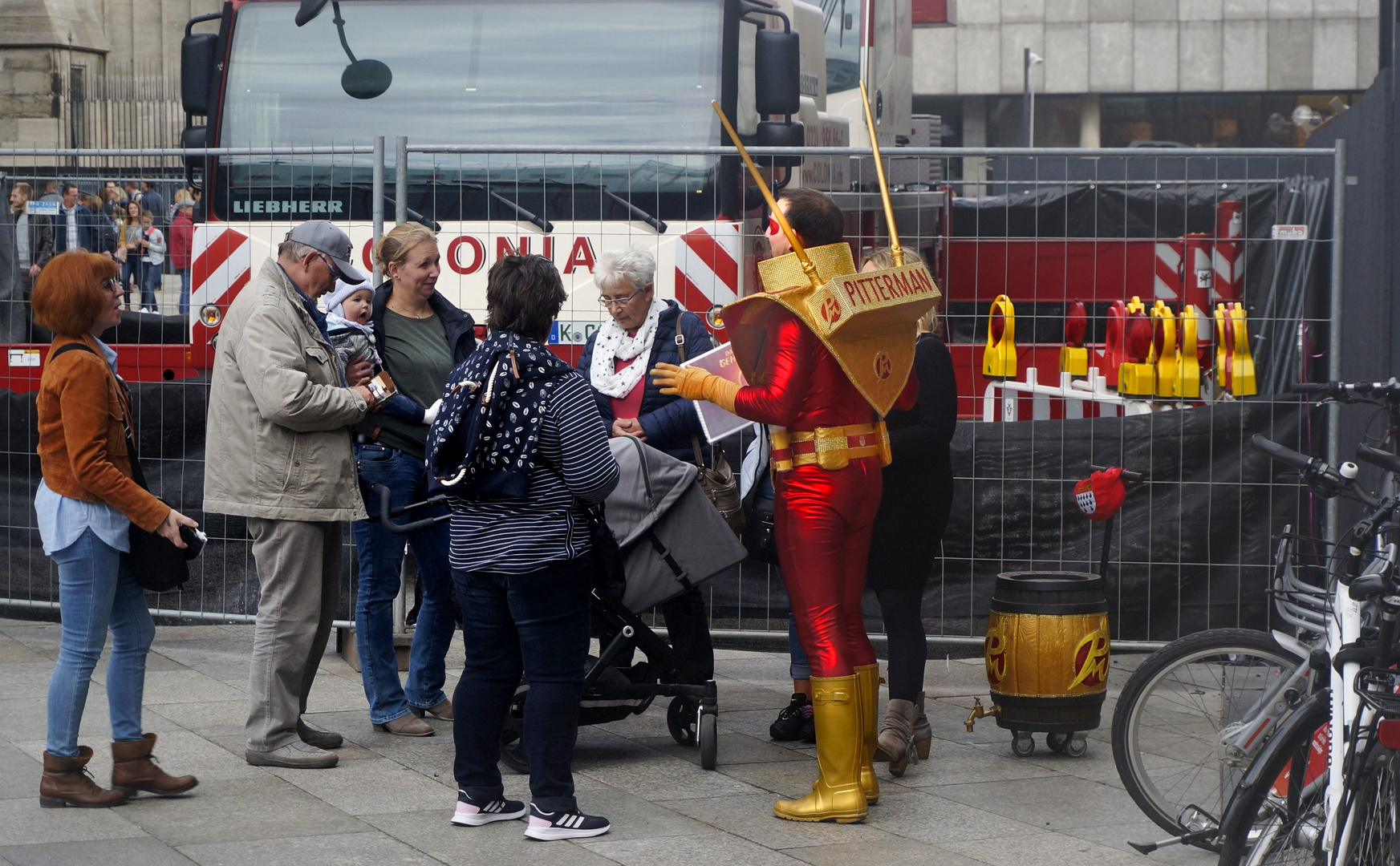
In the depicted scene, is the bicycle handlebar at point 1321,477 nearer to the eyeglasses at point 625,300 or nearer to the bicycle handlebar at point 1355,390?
the bicycle handlebar at point 1355,390

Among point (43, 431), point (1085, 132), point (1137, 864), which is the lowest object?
point (1137, 864)

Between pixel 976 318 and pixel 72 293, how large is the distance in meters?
5.24

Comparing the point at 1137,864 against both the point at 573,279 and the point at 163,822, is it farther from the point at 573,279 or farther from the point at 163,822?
the point at 573,279

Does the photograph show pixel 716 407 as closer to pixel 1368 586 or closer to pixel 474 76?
pixel 1368 586

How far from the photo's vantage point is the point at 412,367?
604cm

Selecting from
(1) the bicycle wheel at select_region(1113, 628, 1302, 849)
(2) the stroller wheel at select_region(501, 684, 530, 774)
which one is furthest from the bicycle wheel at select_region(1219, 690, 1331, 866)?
(2) the stroller wheel at select_region(501, 684, 530, 774)

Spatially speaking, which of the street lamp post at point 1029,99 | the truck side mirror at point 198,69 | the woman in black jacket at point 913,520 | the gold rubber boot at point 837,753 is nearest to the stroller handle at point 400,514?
the gold rubber boot at point 837,753

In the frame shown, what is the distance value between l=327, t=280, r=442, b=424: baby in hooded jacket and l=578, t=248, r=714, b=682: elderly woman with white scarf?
2.09 feet

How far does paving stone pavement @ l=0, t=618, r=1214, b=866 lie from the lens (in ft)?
15.6

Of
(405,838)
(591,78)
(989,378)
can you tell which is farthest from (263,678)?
(989,378)

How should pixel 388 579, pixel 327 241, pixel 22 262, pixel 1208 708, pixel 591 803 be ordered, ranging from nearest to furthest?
1. pixel 1208 708
2. pixel 591 803
3. pixel 327 241
4. pixel 388 579
5. pixel 22 262

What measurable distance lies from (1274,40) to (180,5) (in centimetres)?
2770

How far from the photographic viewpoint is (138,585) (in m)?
5.18

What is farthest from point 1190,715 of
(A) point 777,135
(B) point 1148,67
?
(B) point 1148,67
